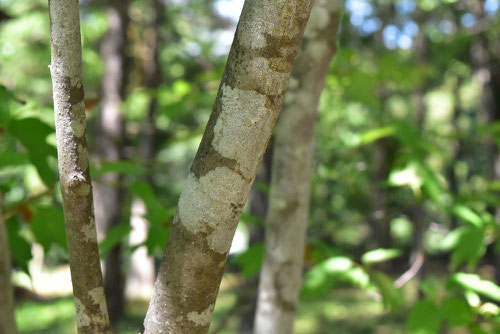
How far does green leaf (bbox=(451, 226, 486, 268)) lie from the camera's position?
1.69 meters

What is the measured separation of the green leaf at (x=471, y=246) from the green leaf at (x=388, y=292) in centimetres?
24

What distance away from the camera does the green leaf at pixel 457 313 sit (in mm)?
1518

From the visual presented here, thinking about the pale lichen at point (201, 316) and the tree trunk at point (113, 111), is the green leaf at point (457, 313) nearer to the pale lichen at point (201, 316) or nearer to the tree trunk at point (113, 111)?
the pale lichen at point (201, 316)

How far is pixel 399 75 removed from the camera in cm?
291

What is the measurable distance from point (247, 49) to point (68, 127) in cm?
31

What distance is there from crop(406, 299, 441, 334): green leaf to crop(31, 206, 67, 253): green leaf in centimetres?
109

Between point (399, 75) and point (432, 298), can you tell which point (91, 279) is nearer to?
point (432, 298)

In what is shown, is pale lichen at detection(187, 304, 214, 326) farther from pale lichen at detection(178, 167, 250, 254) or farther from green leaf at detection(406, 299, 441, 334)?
green leaf at detection(406, 299, 441, 334)

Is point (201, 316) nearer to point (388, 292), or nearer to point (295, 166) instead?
point (295, 166)

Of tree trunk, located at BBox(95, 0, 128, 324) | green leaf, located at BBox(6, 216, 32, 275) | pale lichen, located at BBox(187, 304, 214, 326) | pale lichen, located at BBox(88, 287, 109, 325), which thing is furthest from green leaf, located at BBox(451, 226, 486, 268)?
tree trunk, located at BBox(95, 0, 128, 324)

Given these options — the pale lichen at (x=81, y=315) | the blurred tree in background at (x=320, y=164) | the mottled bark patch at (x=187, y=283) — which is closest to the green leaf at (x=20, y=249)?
the blurred tree in background at (x=320, y=164)

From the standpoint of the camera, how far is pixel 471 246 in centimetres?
172

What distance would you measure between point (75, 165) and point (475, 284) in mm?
1300

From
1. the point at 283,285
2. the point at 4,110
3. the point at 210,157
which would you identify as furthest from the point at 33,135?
the point at 283,285
